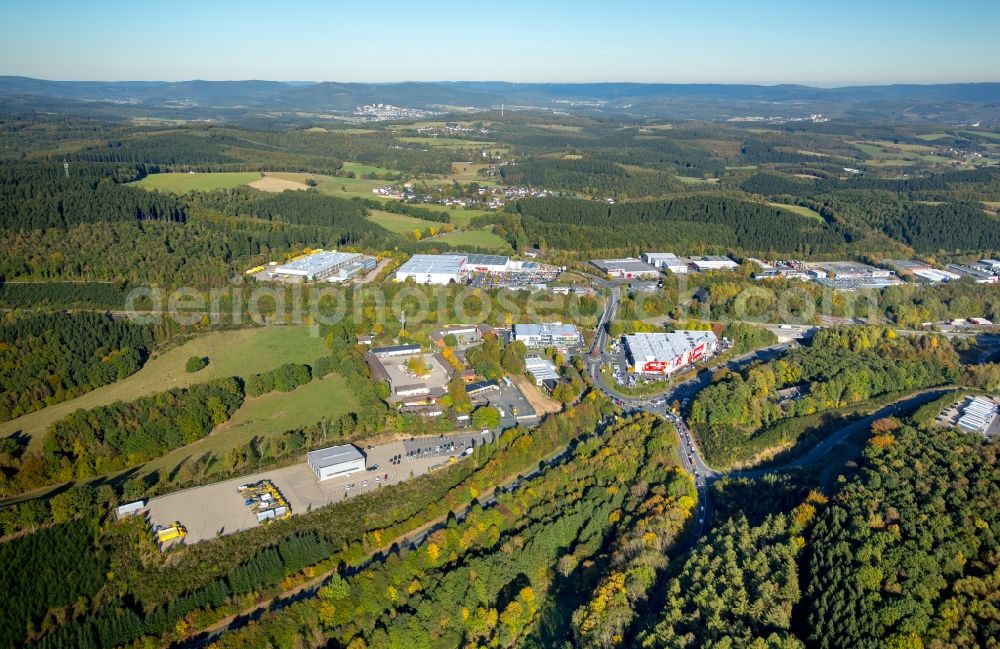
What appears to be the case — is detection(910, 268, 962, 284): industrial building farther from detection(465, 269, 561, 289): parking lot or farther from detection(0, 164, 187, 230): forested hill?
detection(0, 164, 187, 230): forested hill

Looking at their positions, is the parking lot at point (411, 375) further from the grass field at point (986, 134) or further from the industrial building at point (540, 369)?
the grass field at point (986, 134)

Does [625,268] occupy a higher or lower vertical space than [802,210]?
lower

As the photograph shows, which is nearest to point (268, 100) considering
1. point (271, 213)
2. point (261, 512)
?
point (271, 213)

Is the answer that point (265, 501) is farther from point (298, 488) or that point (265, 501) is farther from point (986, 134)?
point (986, 134)

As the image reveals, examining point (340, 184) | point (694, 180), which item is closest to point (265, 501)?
point (340, 184)

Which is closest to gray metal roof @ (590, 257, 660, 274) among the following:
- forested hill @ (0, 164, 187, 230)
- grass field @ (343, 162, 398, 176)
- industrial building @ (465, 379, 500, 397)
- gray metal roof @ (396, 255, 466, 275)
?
gray metal roof @ (396, 255, 466, 275)
